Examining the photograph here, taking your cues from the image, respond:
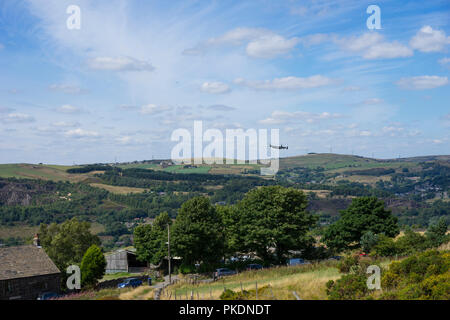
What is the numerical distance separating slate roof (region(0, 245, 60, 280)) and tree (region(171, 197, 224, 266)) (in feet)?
50.1

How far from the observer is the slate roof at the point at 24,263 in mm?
45625

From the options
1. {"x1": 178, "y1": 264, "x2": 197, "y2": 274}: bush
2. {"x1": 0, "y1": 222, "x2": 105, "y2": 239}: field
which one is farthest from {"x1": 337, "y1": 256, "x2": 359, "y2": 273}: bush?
{"x1": 0, "y1": 222, "x2": 105, "y2": 239}: field

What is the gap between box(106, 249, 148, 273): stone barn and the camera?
74.7m

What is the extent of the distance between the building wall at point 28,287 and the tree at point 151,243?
54.3 feet

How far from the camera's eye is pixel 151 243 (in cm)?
6656

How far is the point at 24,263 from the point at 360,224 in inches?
1644

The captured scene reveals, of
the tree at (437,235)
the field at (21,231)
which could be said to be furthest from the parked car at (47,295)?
the field at (21,231)

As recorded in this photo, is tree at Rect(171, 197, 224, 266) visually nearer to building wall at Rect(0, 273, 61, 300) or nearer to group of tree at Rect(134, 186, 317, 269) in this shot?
group of tree at Rect(134, 186, 317, 269)

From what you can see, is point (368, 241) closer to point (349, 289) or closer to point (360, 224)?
point (360, 224)

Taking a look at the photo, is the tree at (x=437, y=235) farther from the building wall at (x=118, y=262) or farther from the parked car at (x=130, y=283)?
the building wall at (x=118, y=262)

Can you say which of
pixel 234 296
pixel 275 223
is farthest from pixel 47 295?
pixel 275 223

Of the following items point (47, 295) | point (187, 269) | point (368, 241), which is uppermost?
point (368, 241)
